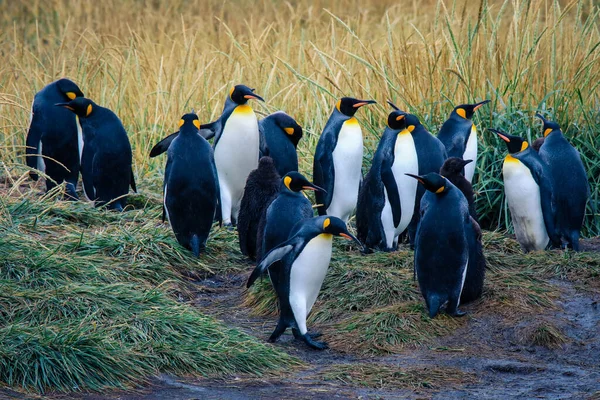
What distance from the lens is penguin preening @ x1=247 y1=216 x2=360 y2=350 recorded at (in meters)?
4.80

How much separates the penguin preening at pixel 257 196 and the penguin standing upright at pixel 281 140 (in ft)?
3.28

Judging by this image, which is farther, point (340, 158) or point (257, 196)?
point (340, 158)

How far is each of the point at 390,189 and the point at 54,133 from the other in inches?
127

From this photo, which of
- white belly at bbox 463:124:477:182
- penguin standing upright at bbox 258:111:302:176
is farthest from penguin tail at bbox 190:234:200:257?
white belly at bbox 463:124:477:182

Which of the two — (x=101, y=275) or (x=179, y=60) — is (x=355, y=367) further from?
(x=179, y=60)

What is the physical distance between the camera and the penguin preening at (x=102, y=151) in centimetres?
739

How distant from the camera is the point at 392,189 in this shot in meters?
6.43

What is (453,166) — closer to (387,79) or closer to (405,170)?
(405,170)

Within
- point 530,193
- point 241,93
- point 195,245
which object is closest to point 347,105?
point 241,93

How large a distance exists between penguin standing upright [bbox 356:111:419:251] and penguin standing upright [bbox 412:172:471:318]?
1273 mm

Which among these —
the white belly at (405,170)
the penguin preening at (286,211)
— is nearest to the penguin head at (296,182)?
the penguin preening at (286,211)

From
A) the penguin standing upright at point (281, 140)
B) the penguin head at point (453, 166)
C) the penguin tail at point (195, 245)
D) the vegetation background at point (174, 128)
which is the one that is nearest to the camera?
the vegetation background at point (174, 128)

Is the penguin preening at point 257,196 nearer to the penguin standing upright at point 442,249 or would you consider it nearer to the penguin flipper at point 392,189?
the penguin flipper at point 392,189

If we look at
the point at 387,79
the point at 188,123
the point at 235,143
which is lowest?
the point at 235,143
